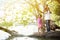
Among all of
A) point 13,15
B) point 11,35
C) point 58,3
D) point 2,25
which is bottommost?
point 11,35

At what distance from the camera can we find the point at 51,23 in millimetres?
1841

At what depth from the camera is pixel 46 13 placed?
1.84 m

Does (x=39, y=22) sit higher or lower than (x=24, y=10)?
lower

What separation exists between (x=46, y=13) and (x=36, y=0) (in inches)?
7.6

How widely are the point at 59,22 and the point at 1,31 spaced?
69cm

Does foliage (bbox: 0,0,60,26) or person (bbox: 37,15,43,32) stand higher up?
foliage (bbox: 0,0,60,26)

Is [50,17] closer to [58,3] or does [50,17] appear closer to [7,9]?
[58,3]

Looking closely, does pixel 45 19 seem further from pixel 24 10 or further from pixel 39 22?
pixel 24 10

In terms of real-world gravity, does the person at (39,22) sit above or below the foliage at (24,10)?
below

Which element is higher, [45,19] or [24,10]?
[24,10]

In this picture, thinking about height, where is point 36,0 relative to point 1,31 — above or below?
above

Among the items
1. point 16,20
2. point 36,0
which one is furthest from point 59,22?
point 16,20

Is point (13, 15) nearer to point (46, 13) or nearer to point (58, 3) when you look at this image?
point (46, 13)

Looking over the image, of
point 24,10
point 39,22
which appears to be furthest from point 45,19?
point 24,10
